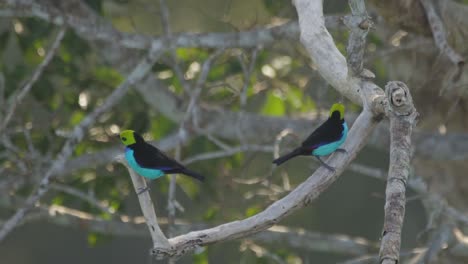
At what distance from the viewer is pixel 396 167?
3098 millimetres

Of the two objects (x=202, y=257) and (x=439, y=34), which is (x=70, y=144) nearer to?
(x=202, y=257)

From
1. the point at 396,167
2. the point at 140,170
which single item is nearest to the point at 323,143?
the point at 396,167

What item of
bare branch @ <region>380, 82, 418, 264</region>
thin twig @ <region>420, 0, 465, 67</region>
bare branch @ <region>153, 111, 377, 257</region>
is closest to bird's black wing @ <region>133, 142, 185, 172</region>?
bare branch @ <region>153, 111, 377, 257</region>

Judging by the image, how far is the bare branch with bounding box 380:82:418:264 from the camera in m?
2.89

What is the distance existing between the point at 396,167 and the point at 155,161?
92cm

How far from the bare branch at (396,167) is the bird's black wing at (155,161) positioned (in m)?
0.81

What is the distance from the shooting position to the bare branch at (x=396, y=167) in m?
2.89

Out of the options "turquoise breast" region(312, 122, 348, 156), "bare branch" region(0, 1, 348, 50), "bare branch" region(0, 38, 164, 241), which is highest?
"bare branch" region(0, 1, 348, 50)

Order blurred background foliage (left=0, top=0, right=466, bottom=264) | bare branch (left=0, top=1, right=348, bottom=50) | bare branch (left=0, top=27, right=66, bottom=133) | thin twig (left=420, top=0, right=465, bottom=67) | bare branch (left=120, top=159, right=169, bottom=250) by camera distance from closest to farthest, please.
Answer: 1. bare branch (left=120, top=159, right=169, bottom=250)
2. thin twig (left=420, top=0, right=465, bottom=67)
3. bare branch (left=0, top=27, right=66, bottom=133)
4. bare branch (left=0, top=1, right=348, bottom=50)
5. blurred background foliage (left=0, top=0, right=466, bottom=264)

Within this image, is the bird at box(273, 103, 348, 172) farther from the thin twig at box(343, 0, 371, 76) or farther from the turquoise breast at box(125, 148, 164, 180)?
the turquoise breast at box(125, 148, 164, 180)

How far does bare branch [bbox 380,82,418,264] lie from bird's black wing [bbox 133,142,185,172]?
811mm

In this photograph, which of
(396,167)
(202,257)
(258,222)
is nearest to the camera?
(396,167)

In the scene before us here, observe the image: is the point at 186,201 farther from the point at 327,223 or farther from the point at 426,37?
the point at 426,37

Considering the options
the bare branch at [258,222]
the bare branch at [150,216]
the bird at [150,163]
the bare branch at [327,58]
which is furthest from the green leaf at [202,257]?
the bare branch at [258,222]
